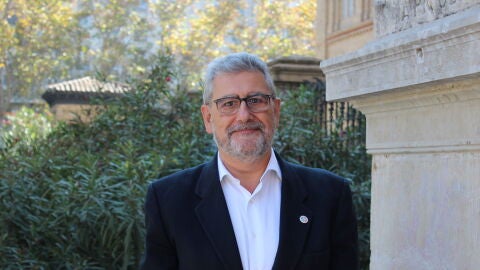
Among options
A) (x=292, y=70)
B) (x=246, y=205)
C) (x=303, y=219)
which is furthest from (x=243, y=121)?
(x=292, y=70)

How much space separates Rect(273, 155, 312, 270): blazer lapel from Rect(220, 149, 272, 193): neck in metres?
0.09

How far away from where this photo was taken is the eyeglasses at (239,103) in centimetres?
250

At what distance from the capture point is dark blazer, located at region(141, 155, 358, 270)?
2.43 m

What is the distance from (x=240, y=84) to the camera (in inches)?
98.8

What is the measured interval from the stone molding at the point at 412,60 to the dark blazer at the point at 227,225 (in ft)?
1.32

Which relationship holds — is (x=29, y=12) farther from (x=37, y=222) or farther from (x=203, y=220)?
(x=203, y=220)

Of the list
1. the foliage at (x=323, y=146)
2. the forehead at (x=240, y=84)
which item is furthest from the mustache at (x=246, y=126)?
the foliage at (x=323, y=146)

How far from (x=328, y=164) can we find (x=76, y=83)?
11.2 metres

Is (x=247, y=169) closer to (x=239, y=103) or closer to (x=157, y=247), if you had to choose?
(x=239, y=103)

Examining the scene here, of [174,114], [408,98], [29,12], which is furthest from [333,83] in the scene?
[29,12]

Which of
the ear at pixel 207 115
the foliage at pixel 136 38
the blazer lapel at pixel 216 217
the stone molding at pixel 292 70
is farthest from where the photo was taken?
the foliage at pixel 136 38

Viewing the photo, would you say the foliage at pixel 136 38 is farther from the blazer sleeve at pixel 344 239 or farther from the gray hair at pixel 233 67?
the blazer sleeve at pixel 344 239

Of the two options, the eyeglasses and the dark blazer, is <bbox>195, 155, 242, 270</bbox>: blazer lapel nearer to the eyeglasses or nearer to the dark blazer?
the dark blazer

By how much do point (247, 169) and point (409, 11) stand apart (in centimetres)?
87
